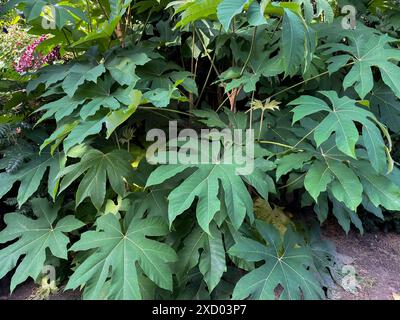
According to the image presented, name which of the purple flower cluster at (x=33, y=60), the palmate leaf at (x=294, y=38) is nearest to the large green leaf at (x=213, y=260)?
the palmate leaf at (x=294, y=38)

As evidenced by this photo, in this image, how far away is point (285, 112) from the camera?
5.57 ft

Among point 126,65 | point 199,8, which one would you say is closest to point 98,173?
point 126,65

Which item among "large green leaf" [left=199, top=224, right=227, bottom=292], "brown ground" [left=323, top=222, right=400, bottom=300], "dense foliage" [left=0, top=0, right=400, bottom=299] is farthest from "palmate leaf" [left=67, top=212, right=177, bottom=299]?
"brown ground" [left=323, top=222, right=400, bottom=300]

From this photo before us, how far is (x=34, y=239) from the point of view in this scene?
144cm

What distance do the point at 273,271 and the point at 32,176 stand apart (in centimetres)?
104

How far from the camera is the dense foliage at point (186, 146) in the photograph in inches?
46.9

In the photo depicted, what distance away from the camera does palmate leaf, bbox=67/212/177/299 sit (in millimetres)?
1171

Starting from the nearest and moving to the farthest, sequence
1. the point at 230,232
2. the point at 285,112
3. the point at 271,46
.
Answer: the point at 230,232 < the point at 271,46 < the point at 285,112

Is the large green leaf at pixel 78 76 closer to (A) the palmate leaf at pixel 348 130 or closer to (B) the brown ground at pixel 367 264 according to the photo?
(A) the palmate leaf at pixel 348 130

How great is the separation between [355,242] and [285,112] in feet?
2.99

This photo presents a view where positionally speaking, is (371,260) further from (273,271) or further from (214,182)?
(214,182)

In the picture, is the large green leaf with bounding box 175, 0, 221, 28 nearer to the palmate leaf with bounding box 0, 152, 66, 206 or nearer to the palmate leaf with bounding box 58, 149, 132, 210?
the palmate leaf with bounding box 58, 149, 132, 210
